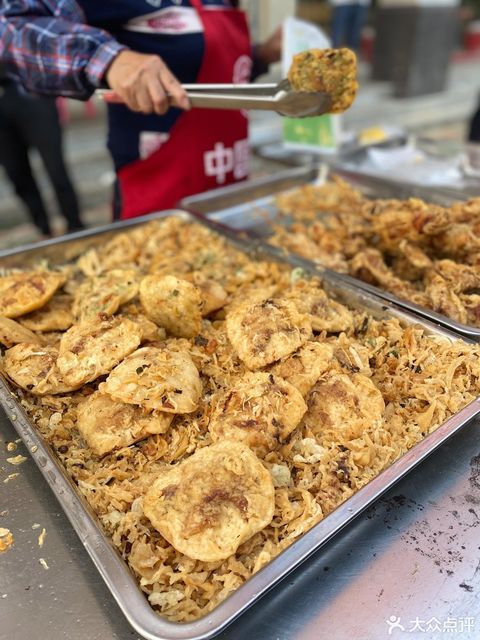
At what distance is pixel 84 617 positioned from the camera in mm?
1260

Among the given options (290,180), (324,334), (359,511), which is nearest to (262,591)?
(359,511)

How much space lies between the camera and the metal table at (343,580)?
1235 mm

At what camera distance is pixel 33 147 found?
220 inches

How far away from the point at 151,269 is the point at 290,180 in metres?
1.60

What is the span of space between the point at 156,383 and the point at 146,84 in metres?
1.49

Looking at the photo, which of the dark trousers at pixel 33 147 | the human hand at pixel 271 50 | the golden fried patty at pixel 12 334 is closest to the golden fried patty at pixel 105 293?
the golden fried patty at pixel 12 334

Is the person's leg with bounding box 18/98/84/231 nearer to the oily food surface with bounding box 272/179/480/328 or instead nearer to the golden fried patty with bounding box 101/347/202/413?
the oily food surface with bounding box 272/179/480/328

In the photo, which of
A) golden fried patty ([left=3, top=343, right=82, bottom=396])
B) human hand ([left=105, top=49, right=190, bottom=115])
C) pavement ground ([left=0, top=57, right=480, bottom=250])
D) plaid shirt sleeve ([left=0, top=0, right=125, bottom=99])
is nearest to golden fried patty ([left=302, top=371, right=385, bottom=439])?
golden fried patty ([left=3, top=343, right=82, bottom=396])

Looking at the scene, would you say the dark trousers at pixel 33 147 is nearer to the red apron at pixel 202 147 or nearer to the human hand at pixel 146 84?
the red apron at pixel 202 147

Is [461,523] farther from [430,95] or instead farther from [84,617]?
[430,95]

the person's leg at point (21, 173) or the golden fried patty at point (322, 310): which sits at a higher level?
the golden fried patty at point (322, 310)

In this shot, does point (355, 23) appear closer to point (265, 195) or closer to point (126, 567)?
point (265, 195)

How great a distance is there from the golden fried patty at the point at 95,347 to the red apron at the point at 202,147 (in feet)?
6.07

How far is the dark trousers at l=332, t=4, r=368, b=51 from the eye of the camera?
11.3m
